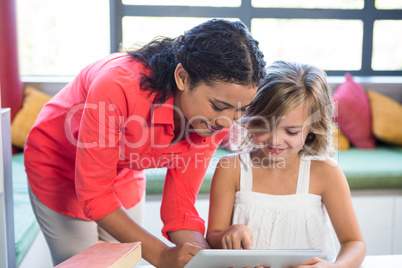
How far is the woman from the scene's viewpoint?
1057 mm

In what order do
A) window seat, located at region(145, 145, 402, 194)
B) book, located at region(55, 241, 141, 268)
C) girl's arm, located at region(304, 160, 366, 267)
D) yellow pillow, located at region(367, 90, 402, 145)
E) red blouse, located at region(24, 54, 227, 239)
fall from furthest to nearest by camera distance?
yellow pillow, located at region(367, 90, 402, 145)
window seat, located at region(145, 145, 402, 194)
girl's arm, located at region(304, 160, 366, 267)
red blouse, located at region(24, 54, 227, 239)
book, located at region(55, 241, 141, 268)

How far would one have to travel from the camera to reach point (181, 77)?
113cm

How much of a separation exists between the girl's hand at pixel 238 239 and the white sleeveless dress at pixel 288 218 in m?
0.24

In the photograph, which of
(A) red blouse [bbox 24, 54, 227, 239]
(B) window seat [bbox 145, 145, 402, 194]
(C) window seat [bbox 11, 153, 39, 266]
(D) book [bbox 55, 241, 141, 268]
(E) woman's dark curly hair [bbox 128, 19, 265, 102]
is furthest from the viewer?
(B) window seat [bbox 145, 145, 402, 194]

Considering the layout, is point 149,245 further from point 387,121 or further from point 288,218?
point 387,121

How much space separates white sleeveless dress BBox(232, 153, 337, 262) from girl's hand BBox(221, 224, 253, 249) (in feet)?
0.79

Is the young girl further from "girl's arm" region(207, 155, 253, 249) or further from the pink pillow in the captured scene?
the pink pillow

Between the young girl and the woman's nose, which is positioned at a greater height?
the woman's nose

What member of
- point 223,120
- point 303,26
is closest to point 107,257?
point 223,120

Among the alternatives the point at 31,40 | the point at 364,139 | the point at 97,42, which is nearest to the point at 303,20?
the point at 364,139

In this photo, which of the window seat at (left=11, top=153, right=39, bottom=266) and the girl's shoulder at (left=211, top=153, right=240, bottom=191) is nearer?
the girl's shoulder at (left=211, top=153, right=240, bottom=191)

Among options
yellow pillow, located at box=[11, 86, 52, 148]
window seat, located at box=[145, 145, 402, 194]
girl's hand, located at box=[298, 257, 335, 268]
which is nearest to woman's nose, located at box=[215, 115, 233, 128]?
girl's hand, located at box=[298, 257, 335, 268]

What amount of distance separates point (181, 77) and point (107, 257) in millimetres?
468

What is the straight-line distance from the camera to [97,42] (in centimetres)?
343
